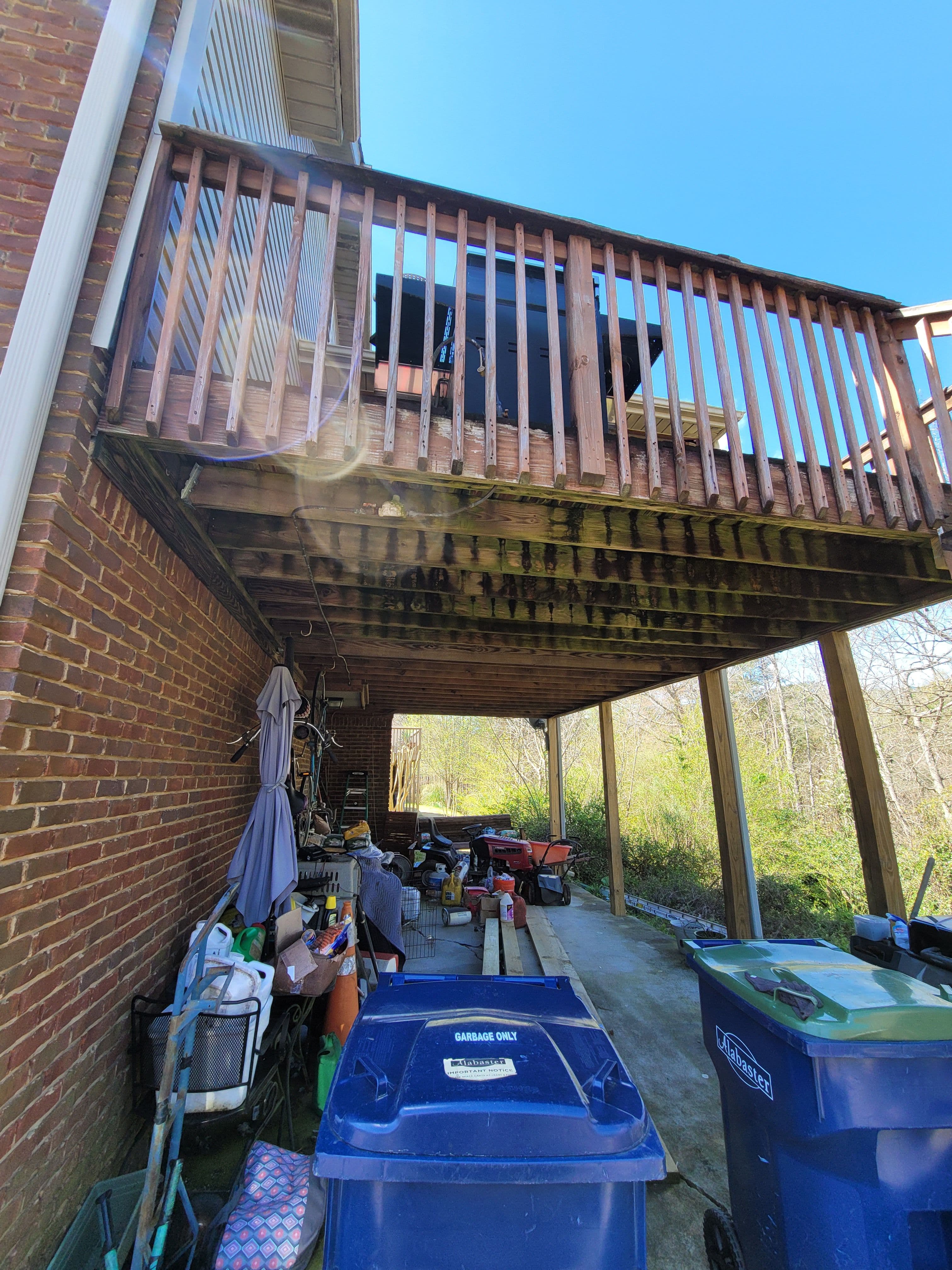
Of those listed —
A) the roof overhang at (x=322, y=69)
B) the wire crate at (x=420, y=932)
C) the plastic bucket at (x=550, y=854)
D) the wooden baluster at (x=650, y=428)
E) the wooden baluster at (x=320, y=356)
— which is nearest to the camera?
the wooden baluster at (x=320, y=356)

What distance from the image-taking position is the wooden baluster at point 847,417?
2590mm

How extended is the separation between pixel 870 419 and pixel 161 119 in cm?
348

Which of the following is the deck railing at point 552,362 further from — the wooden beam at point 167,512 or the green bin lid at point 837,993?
the green bin lid at point 837,993

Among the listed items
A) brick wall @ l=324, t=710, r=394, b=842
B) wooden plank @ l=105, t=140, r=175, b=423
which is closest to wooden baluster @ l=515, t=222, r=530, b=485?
wooden plank @ l=105, t=140, r=175, b=423

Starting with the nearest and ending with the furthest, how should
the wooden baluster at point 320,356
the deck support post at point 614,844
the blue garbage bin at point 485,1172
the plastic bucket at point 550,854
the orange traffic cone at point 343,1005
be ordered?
the blue garbage bin at point 485,1172 → the wooden baluster at point 320,356 → the orange traffic cone at point 343,1005 → the deck support post at point 614,844 → the plastic bucket at point 550,854

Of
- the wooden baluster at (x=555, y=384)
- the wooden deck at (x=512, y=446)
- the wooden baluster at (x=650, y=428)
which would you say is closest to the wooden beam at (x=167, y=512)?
the wooden deck at (x=512, y=446)

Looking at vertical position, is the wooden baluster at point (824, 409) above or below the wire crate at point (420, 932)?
above

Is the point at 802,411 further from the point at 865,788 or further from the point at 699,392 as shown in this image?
the point at 865,788

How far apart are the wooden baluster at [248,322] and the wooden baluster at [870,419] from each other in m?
2.91

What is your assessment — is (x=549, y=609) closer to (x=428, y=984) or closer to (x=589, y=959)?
(x=428, y=984)

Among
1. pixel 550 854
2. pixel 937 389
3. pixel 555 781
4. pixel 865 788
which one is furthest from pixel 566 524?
pixel 555 781

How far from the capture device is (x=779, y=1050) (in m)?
1.61

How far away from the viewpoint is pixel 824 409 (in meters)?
2.66

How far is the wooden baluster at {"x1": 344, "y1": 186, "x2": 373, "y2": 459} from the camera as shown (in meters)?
2.07
